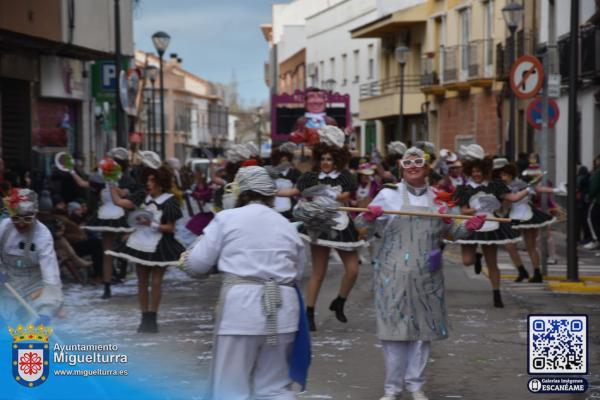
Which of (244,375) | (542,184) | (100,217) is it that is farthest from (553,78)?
(244,375)

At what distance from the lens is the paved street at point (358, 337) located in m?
9.93

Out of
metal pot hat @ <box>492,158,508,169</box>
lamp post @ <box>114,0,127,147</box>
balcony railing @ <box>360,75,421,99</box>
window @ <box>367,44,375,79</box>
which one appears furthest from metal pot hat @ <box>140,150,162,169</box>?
window @ <box>367,44,375,79</box>

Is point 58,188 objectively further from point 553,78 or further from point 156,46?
point 156,46

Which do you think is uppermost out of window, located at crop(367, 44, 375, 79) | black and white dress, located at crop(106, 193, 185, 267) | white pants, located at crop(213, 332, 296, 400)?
window, located at crop(367, 44, 375, 79)

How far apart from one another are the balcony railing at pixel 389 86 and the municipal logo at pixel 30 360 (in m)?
42.4

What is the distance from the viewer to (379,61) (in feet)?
189

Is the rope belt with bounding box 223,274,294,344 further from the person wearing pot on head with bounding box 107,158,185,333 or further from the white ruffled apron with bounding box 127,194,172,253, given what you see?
the white ruffled apron with bounding box 127,194,172,253

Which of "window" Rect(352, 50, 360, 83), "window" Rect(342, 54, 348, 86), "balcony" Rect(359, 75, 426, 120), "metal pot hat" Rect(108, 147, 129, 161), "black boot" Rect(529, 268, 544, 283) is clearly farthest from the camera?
"window" Rect(342, 54, 348, 86)

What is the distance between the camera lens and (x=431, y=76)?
48.2 m

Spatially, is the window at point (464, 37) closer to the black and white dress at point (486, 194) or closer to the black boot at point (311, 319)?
the black and white dress at point (486, 194)

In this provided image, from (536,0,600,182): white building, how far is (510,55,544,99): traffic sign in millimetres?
9570

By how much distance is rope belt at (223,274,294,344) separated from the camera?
23.2 feet

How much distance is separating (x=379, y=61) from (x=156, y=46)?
20360mm

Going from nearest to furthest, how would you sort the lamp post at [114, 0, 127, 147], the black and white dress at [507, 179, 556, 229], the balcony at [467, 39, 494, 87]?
1. the black and white dress at [507, 179, 556, 229]
2. the lamp post at [114, 0, 127, 147]
3. the balcony at [467, 39, 494, 87]
